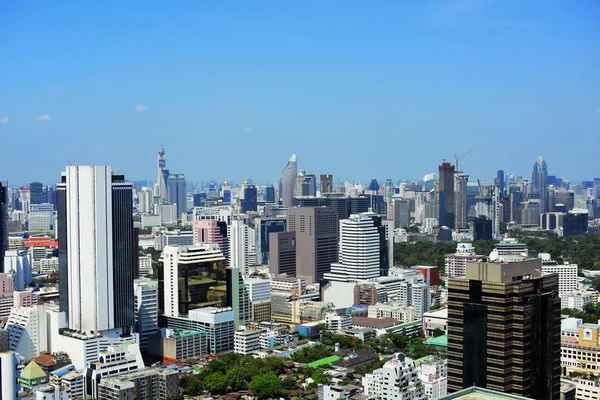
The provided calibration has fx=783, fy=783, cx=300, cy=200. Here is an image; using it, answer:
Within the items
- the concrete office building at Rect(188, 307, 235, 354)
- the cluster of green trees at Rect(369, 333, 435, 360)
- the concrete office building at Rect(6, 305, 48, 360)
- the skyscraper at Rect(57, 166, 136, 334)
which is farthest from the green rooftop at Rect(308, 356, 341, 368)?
the concrete office building at Rect(6, 305, 48, 360)

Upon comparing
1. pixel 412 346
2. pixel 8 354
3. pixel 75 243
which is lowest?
pixel 412 346

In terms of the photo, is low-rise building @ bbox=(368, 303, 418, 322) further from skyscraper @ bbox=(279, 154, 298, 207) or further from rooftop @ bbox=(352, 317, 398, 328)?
skyscraper @ bbox=(279, 154, 298, 207)

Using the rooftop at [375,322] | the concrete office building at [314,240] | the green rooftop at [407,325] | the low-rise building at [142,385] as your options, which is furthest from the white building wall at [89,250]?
the concrete office building at [314,240]

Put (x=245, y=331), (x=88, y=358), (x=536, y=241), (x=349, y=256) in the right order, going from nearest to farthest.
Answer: (x=88, y=358) < (x=245, y=331) < (x=349, y=256) < (x=536, y=241)

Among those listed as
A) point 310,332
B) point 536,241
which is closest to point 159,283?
point 310,332

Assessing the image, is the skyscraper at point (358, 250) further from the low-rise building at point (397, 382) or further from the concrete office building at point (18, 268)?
the low-rise building at point (397, 382)

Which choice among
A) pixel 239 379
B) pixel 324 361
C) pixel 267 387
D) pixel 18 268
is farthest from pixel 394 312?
pixel 18 268

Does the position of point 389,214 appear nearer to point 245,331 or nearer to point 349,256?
point 349,256
